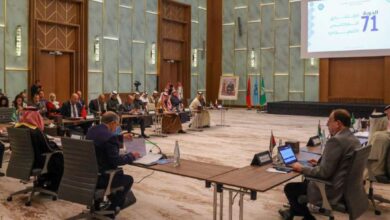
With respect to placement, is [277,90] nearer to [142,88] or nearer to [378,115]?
[142,88]

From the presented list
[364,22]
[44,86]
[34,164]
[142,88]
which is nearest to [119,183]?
[34,164]

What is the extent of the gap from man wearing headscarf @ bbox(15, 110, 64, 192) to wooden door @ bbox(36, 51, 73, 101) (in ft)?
29.3

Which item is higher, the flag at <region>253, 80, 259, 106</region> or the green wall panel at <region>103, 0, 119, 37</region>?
the green wall panel at <region>103, 0, 119, 37</region>

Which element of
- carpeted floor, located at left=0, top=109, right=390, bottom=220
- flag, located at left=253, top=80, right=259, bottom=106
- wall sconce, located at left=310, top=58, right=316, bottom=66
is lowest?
carpeted floor, located at left=0, top=109, right=390, bottom=220

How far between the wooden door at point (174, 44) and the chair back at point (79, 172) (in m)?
14.1

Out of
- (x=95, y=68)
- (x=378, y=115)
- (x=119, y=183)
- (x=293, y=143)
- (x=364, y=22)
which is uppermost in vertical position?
(x=364, y=22)

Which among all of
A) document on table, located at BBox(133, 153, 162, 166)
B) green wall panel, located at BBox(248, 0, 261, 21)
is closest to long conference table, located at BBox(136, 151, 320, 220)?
document on table, located at BBox(133, 153, 162, 166)

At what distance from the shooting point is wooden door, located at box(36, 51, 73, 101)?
1412 centimetres

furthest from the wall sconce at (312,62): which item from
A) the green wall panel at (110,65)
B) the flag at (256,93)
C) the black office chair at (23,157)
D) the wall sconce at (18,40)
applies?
the black office chair at (23,157)

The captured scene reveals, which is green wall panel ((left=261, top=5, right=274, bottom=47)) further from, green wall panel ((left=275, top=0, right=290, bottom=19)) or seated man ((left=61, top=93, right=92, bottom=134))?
seated man ((left=61, top=93, right=92, bottom=134))

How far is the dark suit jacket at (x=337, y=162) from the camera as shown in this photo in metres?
3.58

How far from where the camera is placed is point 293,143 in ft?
16.0

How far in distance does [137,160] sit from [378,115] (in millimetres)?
2767

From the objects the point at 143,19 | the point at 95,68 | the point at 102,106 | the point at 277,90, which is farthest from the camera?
the point at 277,90
